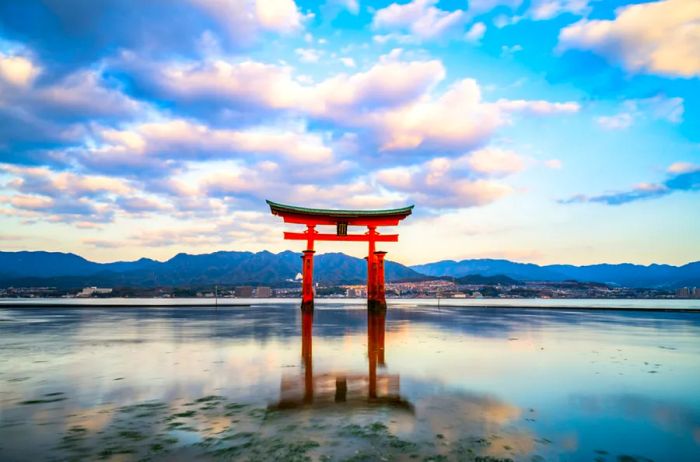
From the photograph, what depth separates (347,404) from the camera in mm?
7438

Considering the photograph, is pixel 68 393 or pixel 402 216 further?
pixel 402 216

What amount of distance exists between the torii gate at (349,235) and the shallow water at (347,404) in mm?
24855

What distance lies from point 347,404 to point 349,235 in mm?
33276

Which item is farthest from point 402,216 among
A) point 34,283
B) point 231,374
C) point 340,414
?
point 34,283

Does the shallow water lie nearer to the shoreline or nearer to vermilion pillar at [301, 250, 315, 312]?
vermilion pillar at [301, 250, 315, 312]

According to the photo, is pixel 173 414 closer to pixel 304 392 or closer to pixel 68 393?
pixel 304 392

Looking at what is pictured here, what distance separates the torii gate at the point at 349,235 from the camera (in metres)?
39.3

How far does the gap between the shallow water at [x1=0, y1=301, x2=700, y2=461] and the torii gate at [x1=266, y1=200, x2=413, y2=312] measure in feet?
81.5

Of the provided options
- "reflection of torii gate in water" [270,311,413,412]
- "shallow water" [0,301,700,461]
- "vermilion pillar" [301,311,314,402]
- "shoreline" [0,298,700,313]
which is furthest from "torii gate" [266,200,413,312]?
"reflection of torii gate in water" [270,311,413,412]

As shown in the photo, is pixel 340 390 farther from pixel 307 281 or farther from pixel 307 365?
pixel 307 281

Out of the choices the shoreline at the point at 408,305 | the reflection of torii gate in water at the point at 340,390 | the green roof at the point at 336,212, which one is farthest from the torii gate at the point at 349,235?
the reflection of torii gate in water at the point at 340,390

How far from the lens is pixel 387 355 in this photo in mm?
13570

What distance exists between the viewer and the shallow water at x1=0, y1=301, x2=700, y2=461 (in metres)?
5.17

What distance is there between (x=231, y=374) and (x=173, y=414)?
3.57 m
